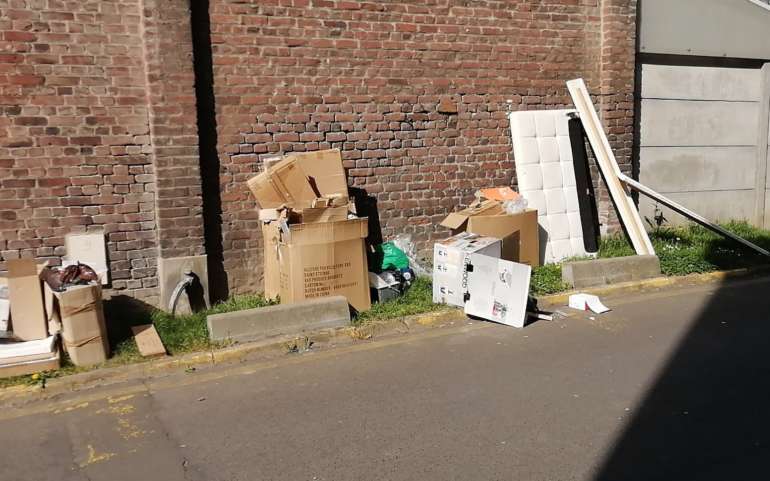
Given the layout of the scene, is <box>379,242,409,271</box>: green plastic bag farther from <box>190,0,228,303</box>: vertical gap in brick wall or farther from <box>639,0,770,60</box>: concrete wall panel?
<box>639,0,770,60</box>: concrete wall panel

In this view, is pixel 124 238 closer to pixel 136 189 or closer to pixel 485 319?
pixel 136 189

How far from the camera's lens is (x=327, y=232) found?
636 cm

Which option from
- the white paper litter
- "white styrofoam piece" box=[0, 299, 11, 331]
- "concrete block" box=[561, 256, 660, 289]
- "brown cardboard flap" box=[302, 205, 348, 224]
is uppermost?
"brown cardboard flap" box=[302, 205, 348, 224]

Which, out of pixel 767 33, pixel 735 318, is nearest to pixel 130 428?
pixel 735 318

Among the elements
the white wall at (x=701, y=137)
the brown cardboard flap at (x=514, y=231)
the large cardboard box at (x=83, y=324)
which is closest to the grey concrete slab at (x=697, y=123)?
the white wall at (x=701, y=137)

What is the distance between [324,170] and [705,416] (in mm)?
4149

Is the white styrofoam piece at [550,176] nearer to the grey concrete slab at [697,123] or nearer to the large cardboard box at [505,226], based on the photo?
the large cardboard box at [505,226]

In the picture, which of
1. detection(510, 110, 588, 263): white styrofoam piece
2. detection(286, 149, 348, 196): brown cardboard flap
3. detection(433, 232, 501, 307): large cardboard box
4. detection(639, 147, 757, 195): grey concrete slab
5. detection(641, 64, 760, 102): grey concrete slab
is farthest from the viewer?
detection(639, 147, 757, 195): grey concrete slab

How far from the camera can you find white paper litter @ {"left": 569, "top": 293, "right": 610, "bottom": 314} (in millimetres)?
6906

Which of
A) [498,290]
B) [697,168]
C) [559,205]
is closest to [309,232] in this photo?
[498,290]

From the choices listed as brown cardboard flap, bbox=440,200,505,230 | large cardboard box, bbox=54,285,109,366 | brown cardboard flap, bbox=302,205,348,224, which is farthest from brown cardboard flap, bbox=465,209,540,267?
large cardboard box, bbox=54,285,109,366

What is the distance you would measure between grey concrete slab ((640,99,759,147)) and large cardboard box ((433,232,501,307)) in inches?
155

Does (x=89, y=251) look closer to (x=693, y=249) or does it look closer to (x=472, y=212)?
(x=472, y=212)

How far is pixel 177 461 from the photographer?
402 centimetres
